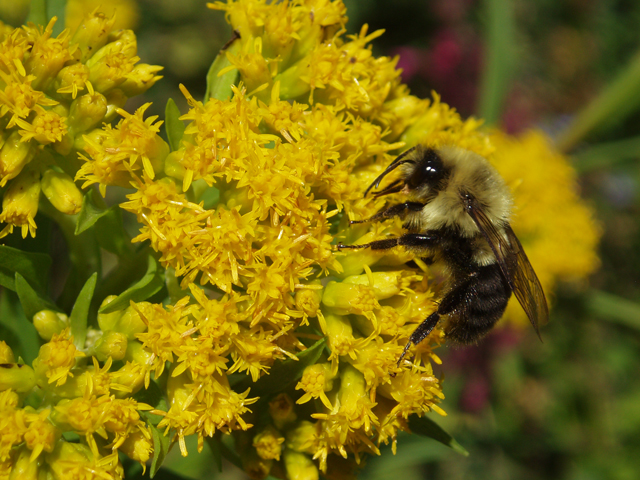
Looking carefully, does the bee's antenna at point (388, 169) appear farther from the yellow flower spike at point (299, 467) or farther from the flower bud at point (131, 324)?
the yellow flower spike at point (299, 467)

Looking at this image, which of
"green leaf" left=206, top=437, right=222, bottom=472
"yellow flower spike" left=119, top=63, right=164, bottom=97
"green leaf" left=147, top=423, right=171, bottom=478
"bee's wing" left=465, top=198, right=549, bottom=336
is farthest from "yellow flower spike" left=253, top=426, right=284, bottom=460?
"yellow flower spike" left=119, top=63, right=164, bottom=97

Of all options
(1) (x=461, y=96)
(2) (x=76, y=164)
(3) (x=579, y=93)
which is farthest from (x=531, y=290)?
(3) (x=579, y=93)

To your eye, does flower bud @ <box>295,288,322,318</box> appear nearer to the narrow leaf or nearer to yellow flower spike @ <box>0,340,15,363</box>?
yellow flower spike @ <box>0,340,15,363</box>

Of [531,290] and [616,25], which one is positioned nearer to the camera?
[531,290]

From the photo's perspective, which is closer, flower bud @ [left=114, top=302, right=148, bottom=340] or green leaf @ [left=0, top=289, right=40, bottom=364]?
flower bud @ [left=114, top=302, right=148, bottom=340]

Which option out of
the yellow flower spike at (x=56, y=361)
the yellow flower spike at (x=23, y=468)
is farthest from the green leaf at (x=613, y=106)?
the yellow flower spike at (x=23, y=468)

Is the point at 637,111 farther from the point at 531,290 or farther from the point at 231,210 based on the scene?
the point at 231,210

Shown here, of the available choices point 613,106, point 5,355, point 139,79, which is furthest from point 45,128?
point 613,106
